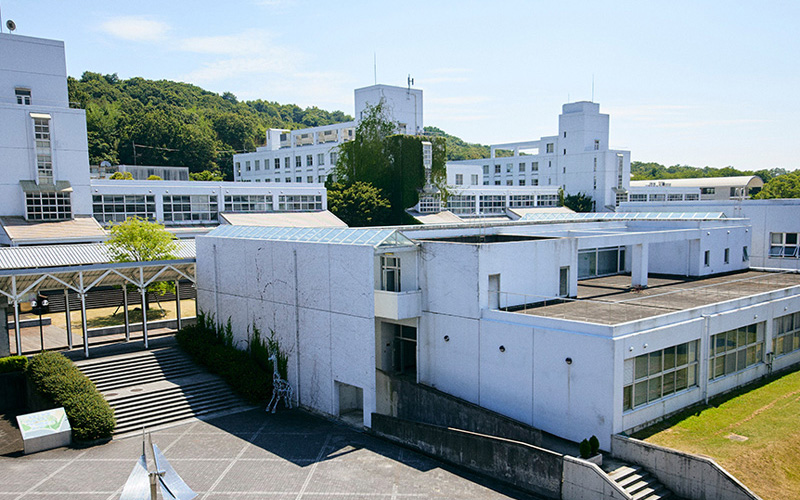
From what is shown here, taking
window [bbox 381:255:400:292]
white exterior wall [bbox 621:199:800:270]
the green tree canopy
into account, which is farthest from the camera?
white exterior wall [bbox 621:199:800:270]

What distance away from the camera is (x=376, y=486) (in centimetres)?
1727

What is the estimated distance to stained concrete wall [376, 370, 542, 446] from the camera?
59.7 ft

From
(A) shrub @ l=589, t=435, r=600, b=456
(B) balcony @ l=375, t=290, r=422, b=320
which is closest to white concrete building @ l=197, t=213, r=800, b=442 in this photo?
(B) balcony @ l=375, t=290, r=422, b=320

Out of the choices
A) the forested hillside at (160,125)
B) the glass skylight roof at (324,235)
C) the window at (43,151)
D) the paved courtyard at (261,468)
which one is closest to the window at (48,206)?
the window at (43,151)

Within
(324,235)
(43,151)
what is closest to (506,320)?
(324,235)

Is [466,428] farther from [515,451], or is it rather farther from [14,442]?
[14,442]

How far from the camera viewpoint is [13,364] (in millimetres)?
23719

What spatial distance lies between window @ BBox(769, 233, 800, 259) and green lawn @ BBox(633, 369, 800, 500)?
18.8 metres

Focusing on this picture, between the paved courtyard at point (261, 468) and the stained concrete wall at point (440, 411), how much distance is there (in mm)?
1676

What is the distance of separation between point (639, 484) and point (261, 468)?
11334 millimetres

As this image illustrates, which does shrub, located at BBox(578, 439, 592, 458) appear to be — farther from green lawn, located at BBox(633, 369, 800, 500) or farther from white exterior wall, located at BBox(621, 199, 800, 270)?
white exterior wall, located at BBox(621, 199, 800, 270)

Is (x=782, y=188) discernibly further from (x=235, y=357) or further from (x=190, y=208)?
(x=235, y=357)

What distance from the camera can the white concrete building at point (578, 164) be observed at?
72438mm

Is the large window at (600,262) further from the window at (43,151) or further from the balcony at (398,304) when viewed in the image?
the window at (43,151)
